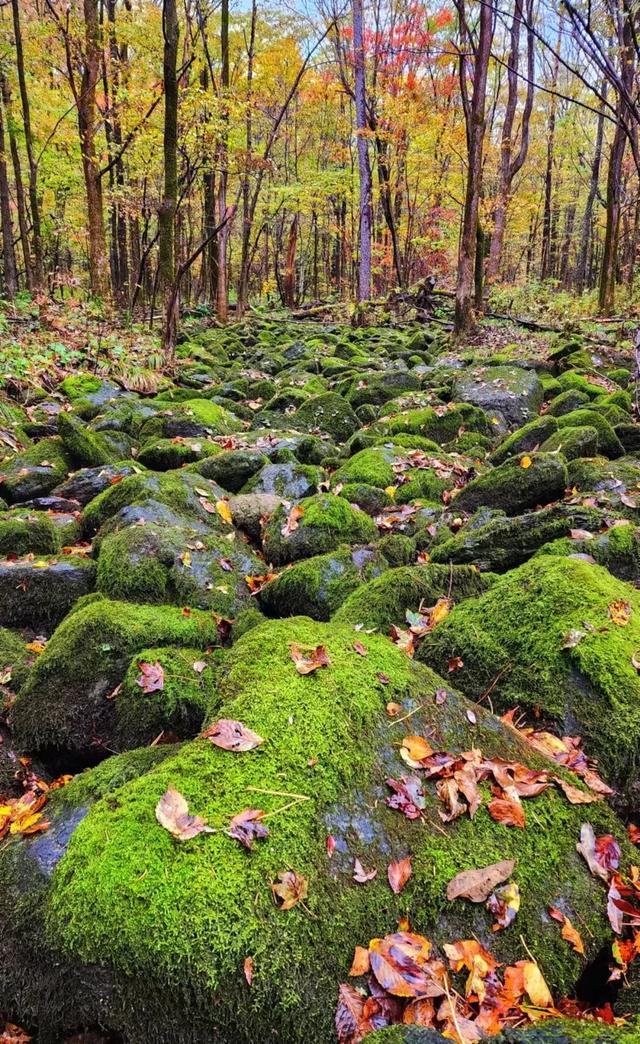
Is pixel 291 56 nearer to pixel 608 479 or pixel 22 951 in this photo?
pixel 608 479

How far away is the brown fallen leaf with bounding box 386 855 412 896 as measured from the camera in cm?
199

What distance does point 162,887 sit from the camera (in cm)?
179

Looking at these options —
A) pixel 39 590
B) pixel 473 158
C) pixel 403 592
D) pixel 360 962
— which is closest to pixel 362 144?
pixel 473 158

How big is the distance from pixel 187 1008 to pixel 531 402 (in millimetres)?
8644

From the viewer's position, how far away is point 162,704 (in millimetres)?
3031

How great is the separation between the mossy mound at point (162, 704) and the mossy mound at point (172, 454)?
3.97 meters

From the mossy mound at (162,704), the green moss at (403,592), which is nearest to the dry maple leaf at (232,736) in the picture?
the mossy mound at (162,704)

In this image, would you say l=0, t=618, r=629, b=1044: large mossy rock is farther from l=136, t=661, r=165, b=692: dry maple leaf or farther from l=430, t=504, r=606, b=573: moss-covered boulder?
l=430, t=504, r=606, b=573: moss-covered boulder

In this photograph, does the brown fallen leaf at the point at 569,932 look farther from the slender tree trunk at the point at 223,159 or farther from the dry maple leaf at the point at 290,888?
the slender tree trunk at the point at 223,159

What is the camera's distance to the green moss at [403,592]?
11.7 feet

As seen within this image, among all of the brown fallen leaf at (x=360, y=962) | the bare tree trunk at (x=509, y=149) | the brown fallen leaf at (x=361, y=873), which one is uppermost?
the bare tree trunk at (x=509, y=149)

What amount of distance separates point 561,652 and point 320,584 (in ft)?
5.55

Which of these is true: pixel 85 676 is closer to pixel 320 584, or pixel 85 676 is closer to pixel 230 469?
pixel 320 584

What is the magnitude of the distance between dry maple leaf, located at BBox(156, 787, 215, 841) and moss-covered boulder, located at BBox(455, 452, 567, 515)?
153 inches
